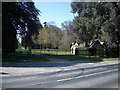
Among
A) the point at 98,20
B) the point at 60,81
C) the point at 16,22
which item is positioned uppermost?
the point at 98,20

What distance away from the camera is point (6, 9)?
4297cm

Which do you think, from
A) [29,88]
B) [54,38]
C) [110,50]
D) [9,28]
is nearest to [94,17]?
[110,50]

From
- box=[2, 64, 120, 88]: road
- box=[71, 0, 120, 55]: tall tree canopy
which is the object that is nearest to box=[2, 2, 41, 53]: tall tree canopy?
box=[71, 0, 120, 55]: tall tree canopy

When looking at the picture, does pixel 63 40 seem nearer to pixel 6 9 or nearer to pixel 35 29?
pixel 35 29

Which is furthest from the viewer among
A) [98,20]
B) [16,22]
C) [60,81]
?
[98,20]

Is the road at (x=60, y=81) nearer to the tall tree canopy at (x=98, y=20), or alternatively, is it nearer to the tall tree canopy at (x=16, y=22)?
the tall tree canopy at (x=16, y=22)

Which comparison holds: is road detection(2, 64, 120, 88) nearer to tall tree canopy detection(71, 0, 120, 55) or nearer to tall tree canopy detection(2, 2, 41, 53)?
tall tree canopy detection(2, 2, 41, 53)

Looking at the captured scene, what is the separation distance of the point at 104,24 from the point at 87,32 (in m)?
4.85

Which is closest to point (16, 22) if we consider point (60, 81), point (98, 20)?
point (98, 20)

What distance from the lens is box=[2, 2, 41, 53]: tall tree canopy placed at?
141 feet

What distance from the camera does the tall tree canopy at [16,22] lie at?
42906 mm

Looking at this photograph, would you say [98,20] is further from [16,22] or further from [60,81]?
[60,81]

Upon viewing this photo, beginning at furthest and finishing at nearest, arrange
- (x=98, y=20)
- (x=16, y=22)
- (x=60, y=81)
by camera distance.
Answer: (x=98, y=20), (x=16, y=22), (x=60, y=81)

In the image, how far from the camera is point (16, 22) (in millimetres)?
46969
